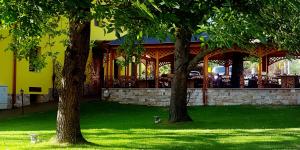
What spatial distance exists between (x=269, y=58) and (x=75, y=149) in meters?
26.5

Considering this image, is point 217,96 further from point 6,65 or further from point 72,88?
point 72,88

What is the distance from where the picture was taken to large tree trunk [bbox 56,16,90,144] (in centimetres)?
1184

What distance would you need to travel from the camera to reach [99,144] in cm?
1221

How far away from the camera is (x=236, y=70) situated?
31281mm

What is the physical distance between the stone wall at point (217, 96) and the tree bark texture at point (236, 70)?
1416 mm

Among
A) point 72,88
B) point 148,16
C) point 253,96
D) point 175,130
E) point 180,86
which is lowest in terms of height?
point 175,130

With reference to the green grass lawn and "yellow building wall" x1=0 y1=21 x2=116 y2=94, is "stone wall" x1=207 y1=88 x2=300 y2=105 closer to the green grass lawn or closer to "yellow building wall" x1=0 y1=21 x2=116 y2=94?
the green grass lawn

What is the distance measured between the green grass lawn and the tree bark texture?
350 cm

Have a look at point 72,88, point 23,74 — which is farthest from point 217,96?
point 72,88

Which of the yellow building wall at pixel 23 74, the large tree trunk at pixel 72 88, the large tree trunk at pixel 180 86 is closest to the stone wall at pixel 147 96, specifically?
the yellow building wall at pixel 23 74

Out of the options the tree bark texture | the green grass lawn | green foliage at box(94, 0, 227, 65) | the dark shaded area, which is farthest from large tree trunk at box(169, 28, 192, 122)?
green foliage at box(94, 0, 227, 65)

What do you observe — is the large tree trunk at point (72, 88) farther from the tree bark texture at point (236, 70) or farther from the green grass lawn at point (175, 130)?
the tree bark texture at point (236, 70)

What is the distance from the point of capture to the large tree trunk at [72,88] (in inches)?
466

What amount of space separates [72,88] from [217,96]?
17022mm
